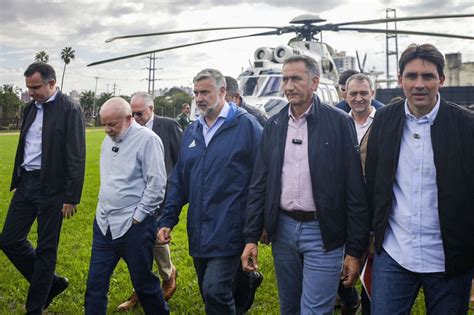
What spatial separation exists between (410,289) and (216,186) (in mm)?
1475

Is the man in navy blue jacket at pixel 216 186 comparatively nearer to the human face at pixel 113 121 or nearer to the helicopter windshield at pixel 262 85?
the human face at pixel 113 121

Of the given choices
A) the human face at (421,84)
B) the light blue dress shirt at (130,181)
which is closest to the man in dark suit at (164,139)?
the light blue dress shirt at (130,181)

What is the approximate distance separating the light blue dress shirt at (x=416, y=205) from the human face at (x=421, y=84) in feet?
0.19

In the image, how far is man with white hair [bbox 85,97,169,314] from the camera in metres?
3.74

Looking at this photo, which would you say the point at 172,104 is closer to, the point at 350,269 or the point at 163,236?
the point at 163,236

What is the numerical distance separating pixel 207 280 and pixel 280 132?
119 centimetres

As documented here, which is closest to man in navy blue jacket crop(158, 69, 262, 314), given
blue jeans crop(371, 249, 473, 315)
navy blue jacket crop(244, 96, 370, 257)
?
navy blue jacket crop(244, 96, 370, 257)

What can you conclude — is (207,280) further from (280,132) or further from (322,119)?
(322,119)

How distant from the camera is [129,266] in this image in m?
3.78

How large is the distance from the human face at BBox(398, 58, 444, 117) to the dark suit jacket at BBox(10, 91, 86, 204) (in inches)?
118

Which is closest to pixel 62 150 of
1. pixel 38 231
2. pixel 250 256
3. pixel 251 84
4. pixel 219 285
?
pixel 38 231

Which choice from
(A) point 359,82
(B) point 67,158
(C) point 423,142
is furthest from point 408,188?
(B) point 67,158

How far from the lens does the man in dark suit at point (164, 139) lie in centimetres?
506

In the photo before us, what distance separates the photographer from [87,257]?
6340 millimetres
